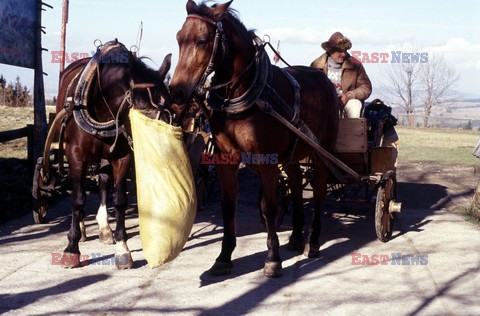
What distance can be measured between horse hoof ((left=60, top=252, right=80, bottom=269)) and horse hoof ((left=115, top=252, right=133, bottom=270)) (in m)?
0.38

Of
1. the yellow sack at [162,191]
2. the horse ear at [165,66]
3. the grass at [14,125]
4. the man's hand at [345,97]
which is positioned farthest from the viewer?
the grass at [14,125]

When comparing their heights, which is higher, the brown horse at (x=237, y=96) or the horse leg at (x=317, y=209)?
the brown horse at (x=237, y=96)

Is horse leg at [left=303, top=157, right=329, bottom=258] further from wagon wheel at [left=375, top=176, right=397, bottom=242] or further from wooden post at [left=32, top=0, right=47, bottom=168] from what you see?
wooden post at [left=32, top=0, right=47, bottom=168]

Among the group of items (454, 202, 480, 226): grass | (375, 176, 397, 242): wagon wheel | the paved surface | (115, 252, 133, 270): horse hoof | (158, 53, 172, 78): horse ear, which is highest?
(158, 53, 172, 78): horse ear

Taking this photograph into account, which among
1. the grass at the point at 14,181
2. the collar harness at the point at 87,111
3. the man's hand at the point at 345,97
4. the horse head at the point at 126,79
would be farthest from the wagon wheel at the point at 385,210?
the grass at the point at 14,181

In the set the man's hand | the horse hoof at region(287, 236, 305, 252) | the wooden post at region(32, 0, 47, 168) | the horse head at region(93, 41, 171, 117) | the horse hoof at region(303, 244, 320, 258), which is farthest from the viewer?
the wooden post at region(32, 0, 47, 168)

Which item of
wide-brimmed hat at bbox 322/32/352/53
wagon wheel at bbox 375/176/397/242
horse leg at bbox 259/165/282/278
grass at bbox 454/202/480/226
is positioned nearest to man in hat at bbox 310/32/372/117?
wide-brimmed hat at bbox 322/32/352/53

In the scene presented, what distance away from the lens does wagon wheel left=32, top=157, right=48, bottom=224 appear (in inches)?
288

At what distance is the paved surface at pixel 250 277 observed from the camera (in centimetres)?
472

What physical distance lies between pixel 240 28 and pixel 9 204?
15.8 ft

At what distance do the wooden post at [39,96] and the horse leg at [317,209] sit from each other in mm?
4498

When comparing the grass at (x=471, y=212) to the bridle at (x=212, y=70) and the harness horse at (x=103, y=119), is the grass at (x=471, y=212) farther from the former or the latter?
the harness horse at (x=103, y=119)

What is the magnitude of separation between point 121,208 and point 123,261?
0.62m

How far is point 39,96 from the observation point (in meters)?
9.05
